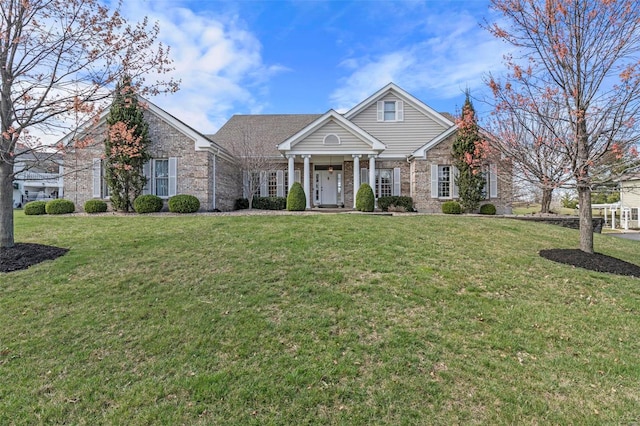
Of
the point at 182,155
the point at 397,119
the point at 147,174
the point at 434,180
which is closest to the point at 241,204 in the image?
the point at 182,155

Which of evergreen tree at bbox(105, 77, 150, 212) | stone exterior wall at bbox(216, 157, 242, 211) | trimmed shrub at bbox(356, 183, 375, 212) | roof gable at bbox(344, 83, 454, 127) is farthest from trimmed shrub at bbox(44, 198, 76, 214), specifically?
roof gable at bbox(344, 83, 454, 127)

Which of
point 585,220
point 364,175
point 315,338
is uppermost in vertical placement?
point 364,175

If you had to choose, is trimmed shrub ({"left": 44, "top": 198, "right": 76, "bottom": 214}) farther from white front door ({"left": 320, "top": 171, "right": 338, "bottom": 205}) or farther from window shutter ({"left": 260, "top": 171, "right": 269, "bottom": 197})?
white front door ({"left": 320, "top": 171, "right": 338, "bottom": 205})

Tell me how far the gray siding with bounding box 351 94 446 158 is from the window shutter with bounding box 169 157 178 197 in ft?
34.6

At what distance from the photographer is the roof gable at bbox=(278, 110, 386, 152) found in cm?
1599

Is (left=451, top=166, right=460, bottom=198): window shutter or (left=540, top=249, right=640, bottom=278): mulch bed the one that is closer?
(left=540, top=249, right=640, bottom=278): mulch bed

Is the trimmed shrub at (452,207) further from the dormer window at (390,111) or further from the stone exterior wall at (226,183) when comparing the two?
the stone exterior wall at (226,183)

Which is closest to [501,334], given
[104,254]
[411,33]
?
[104,254]

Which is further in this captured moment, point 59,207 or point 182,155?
point 182,155

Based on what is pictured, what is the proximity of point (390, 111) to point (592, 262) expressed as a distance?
568 inches

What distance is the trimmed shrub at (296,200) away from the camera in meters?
14.8

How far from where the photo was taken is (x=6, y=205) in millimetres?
7016

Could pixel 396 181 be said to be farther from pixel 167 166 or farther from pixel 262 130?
pixel 167 166

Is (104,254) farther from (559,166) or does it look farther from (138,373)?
(559,166)
